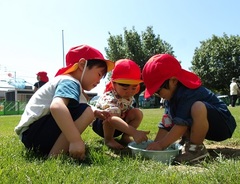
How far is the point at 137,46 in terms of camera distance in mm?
32438

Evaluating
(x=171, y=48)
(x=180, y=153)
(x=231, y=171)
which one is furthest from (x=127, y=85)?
(x=171, y=48)

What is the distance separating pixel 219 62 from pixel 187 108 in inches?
1286

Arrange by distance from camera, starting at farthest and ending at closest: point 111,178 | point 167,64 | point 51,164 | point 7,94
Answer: point 7,94 → point 167,64 → point 51,164 → point 111,178

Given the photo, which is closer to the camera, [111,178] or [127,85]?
[111,178]

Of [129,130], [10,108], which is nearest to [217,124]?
[129,130]

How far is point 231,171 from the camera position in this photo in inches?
57.9

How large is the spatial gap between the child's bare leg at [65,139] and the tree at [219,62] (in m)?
32.4

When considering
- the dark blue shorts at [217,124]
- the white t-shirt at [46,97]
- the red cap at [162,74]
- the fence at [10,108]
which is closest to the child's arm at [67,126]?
the white t-shirt at [46,97]

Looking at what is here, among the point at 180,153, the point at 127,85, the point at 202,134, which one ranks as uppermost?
the point at 127,85

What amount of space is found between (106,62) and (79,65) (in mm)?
258

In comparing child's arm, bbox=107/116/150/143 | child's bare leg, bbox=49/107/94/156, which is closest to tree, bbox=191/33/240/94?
child's arm, bbox=107/116/150/143

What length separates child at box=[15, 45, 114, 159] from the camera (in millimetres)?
2031

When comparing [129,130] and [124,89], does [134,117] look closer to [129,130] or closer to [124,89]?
[124,89]

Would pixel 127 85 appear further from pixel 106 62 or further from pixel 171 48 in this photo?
pixel 171 48
